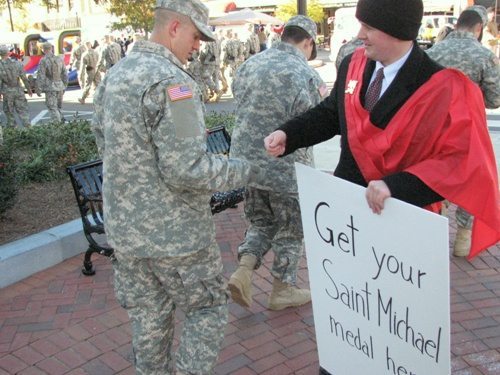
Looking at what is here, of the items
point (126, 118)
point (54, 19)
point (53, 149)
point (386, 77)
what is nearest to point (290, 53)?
point (386, 77)

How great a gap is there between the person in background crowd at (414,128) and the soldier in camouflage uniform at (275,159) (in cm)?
108

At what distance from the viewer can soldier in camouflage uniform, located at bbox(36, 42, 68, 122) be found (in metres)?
12.8

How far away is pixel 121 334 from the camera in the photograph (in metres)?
3.42

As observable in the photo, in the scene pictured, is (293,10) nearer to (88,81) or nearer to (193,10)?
(88,81)

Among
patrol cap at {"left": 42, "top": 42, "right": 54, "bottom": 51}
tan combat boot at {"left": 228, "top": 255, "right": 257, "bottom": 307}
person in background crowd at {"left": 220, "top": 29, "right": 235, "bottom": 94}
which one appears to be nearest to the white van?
person in background crowd at {"left": 220, "top": 29, "right": 235, "bottom": 94}

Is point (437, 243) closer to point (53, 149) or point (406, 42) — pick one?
point (406, 42)

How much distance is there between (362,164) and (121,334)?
199 cm

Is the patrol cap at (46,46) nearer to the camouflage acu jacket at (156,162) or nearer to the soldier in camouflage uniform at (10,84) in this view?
the soldier in camouflage uniform at (10,84)

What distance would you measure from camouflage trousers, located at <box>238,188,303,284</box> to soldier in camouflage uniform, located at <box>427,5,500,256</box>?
5.22ft

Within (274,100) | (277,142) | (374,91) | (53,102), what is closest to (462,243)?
(274,100)

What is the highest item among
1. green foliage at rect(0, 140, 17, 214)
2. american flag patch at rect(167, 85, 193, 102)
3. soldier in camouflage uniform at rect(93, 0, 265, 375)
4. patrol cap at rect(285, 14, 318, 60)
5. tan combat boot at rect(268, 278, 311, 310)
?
patrol cap at rect(285, 14, 318, 60)

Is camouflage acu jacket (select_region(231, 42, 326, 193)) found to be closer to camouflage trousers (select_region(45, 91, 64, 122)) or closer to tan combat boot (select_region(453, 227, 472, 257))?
tan combat boot (select_region(453, 227, 472, 257))

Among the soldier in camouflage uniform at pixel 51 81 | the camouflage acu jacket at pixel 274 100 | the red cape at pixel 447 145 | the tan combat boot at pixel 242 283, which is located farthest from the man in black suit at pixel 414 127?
the soldier in camouflage uniform at pixel 51 81

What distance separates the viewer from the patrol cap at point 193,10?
218cm
